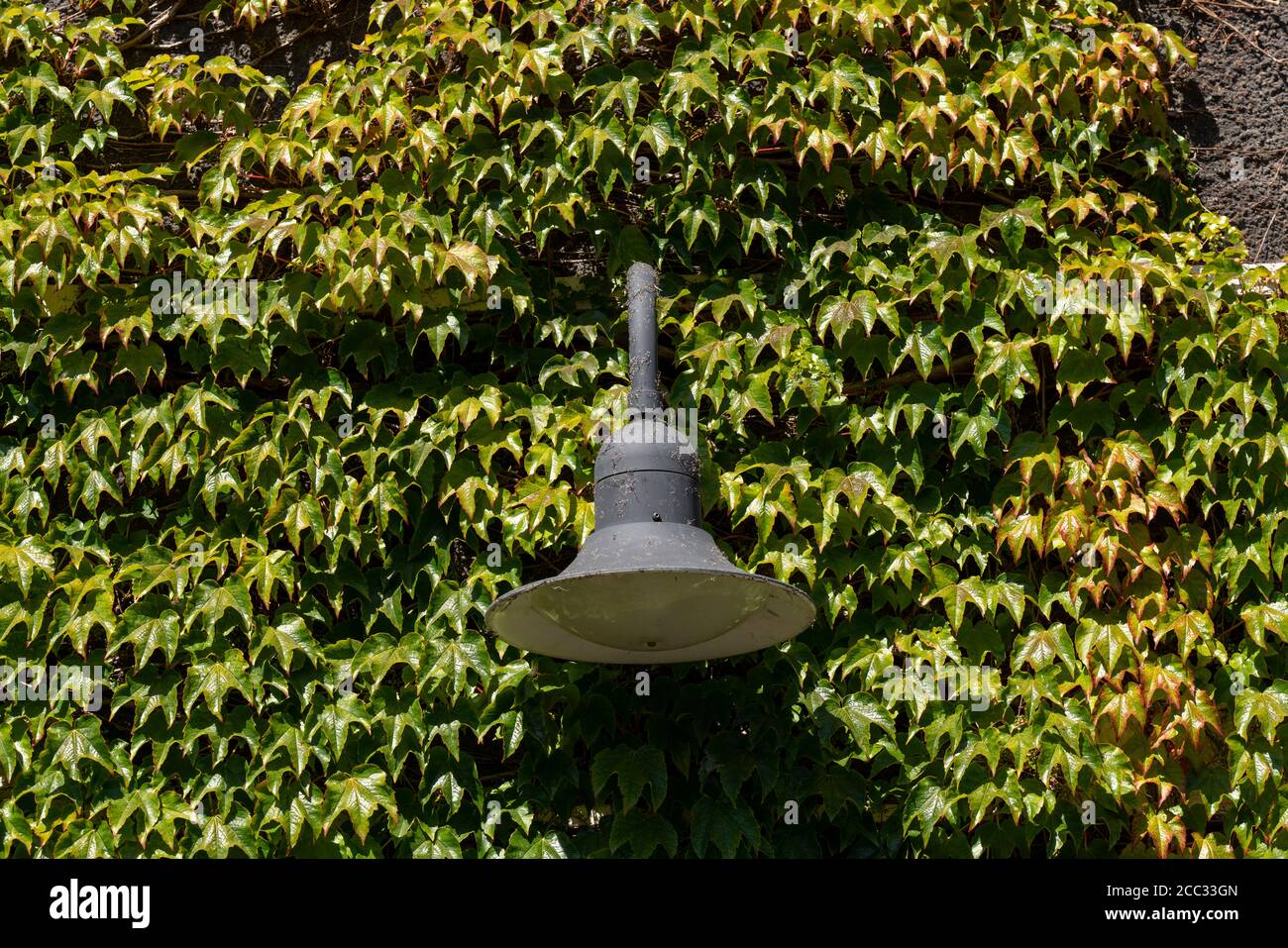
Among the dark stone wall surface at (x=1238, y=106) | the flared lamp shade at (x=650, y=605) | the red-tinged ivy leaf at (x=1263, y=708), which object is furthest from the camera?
the dark stone wall surface at (x=1238, y=106)

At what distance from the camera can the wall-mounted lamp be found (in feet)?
7.11

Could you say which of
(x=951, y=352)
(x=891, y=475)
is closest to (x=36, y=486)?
→ (x=891, y=475)

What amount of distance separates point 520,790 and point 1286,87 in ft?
8.30

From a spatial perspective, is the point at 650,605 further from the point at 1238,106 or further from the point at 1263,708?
the point at 1238,106

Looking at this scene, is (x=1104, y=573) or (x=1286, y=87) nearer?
(x=1104, y=573)

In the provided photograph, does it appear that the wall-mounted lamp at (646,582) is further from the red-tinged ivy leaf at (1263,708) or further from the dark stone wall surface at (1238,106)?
the dark stone wall surface at (1238,106)

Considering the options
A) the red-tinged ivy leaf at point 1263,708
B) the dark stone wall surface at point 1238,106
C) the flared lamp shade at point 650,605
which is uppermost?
the dark stone wall surface at point 1238,106

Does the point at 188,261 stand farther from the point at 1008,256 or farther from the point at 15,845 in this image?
the point at 1008,256

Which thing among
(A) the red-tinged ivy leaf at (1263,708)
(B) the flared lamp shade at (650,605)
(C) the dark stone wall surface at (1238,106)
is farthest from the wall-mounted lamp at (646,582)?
(C) the dark stone wall surface at (1238,106)

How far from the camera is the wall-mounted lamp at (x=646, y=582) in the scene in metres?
2.17

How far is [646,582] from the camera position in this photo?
227 centimetres

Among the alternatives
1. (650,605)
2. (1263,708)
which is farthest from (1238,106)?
(650,605)

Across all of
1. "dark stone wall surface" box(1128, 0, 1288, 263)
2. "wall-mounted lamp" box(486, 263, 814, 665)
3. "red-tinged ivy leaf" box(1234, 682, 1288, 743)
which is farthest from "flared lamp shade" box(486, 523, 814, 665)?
"dark stone wall surface" box(1128, 0, 1288, 263)
